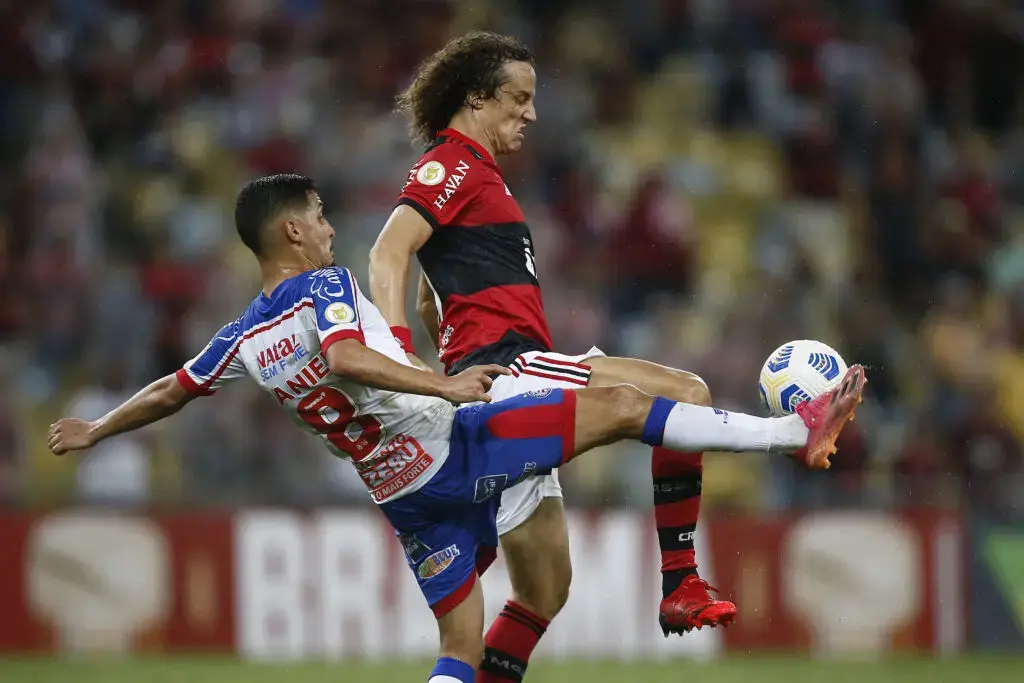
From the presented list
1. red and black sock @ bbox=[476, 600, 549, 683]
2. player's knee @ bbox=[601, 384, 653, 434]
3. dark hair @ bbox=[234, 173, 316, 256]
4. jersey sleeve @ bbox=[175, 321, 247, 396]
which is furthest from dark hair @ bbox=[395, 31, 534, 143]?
red and black sock @ bbox=[476, 600, 549, 683]

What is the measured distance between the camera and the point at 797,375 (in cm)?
583

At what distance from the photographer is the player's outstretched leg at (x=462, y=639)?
19.0 feet

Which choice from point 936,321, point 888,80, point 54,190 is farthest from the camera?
point 888,80

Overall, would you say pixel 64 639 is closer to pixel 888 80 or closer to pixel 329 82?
pixel 329 82

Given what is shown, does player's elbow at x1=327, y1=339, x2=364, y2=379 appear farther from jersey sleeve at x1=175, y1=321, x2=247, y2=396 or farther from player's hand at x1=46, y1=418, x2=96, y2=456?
player's hand at x1=46, y1=418, x2=96, y2=456

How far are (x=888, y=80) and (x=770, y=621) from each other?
5.63 meters

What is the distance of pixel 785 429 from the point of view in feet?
18.2

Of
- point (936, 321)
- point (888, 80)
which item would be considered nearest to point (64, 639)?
point (936, 321)

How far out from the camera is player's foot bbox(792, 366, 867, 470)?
5.52 meters

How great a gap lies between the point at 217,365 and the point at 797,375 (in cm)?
221

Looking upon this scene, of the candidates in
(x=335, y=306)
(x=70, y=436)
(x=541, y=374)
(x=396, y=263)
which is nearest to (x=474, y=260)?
(x=396, y=263)

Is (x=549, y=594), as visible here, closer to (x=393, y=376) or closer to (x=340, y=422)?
(x=340, y=422)

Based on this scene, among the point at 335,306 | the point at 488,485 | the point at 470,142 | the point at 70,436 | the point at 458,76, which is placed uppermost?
the point at 458,76

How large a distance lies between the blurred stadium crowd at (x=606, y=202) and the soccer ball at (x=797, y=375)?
500 cm
